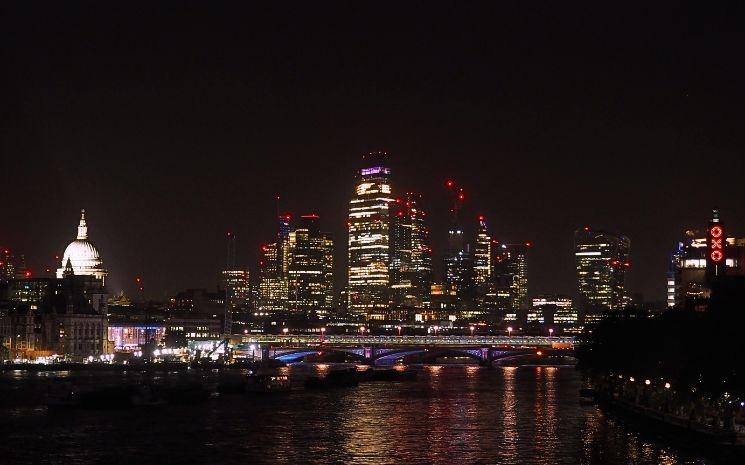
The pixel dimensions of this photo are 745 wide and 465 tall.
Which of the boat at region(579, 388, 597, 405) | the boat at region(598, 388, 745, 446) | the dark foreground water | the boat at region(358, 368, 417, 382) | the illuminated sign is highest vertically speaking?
the illuminated sign

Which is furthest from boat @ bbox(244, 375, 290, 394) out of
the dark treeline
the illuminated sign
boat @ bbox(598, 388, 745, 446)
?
the illuminated sign

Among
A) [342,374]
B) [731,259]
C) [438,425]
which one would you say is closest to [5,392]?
[342,374]

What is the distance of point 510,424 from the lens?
91.8 meters

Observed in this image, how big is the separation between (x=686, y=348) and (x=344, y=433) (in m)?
21.7

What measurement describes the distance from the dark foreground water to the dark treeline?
148 inches

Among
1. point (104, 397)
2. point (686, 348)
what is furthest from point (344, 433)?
point (104, 397)

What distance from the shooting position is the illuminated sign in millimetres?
162750

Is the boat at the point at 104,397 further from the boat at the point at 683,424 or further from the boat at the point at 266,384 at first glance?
the boat at the point at 683,424

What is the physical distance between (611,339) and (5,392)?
57.9m

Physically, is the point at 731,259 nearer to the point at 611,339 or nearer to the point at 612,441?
the point at 611,339

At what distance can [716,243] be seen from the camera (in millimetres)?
164500

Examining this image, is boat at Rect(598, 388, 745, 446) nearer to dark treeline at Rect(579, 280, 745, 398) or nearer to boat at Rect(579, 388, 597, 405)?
dark treeline at Rect(579, 280, 745, 398)

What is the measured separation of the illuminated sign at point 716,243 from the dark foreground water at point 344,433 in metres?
45.6

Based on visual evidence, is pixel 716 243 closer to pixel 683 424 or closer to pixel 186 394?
pixel 186 394
